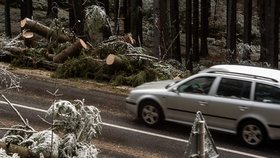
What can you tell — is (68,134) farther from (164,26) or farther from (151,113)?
(164,26)

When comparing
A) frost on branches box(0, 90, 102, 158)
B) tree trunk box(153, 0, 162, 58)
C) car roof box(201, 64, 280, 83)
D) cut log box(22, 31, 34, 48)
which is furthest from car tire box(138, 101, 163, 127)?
tree trunk box(153, 0, 162, 58)

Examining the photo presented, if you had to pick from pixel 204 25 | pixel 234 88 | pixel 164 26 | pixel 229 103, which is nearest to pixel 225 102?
pixel 229 103

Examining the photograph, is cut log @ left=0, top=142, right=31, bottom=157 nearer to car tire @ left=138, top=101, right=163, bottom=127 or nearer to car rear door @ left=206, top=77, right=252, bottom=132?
car tire @ left=138, top=101, right=163, bottom=127

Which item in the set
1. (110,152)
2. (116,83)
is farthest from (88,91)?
(110,152)

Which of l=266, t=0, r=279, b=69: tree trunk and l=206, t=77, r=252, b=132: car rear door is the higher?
l=266, t=0, r=279, b=69: tree trunk

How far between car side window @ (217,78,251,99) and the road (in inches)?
44.3

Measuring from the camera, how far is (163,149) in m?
11.0

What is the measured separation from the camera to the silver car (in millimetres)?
10984

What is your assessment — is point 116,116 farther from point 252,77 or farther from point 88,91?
point 252,77

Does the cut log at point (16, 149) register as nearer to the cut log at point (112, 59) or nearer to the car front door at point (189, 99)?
the car front door at point (189, 99)

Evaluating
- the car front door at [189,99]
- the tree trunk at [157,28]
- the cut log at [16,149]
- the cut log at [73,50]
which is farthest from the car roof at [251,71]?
the tree trunk at [157,28]

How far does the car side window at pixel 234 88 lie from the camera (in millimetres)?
11242

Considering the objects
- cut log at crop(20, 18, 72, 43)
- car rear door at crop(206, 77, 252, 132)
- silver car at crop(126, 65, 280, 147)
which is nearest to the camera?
silver car at crop(126, 65, 280, 147)

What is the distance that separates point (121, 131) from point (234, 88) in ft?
9.50
